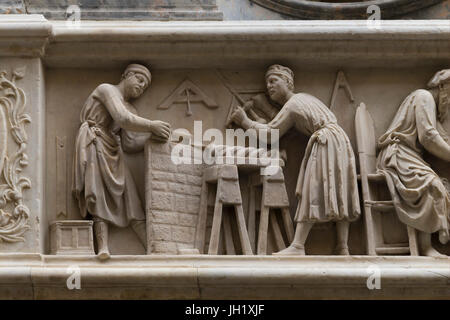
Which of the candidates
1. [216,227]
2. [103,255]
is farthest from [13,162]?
[216,227]

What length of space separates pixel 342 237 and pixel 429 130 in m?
1.02

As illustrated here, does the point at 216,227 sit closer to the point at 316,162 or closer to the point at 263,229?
the point at 263,229

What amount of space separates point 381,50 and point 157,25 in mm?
1680

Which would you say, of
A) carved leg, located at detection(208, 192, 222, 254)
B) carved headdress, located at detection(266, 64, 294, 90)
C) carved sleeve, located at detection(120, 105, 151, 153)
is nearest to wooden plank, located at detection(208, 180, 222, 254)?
carved leg, located at detection(208, 192, 222, 254)

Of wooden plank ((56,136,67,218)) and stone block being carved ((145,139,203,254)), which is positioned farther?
wooden plank ((56,136,67,218))

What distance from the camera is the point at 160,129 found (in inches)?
458

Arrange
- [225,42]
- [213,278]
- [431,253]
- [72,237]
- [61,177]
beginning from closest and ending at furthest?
[213,278] < [72,237] < [431,253] < [61,177] < [225,42]

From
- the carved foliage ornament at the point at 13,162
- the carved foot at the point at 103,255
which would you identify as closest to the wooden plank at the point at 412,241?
the carved foot at the point at 103,255

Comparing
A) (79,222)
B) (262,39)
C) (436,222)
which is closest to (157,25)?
(262,39)

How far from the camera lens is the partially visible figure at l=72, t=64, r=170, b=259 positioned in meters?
11.5

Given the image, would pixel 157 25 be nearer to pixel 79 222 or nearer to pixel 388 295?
pixel 79 222

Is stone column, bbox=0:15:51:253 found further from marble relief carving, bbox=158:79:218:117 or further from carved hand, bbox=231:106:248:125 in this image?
carved hand, bbox=231:106:248:125

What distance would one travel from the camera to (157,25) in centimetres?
1193

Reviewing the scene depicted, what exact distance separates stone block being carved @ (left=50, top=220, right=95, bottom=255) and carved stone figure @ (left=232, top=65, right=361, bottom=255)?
4.48 feet
